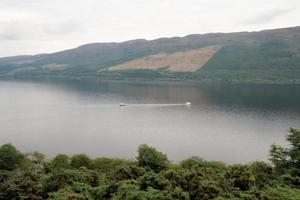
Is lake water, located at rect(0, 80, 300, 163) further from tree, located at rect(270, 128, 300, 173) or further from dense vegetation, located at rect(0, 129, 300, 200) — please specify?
dense vegetation, located at rect(0, 129, 300, 200)

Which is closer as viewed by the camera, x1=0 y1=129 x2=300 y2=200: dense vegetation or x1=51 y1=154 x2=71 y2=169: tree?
x1=0 y1=129 x2=300 y2=200: dense vegetation

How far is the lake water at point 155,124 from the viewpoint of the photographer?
62.6 metres

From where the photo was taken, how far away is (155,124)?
84.8 meters

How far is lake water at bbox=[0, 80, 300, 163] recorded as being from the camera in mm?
62562

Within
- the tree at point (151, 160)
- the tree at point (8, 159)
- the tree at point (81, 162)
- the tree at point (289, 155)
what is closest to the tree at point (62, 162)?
the tree at point (81, 162)

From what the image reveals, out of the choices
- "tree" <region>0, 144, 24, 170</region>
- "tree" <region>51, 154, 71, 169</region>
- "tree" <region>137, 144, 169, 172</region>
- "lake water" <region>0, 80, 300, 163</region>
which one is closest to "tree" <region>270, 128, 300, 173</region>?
"tree" <region>137, 144, 169, 172</region>

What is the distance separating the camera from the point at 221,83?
190m

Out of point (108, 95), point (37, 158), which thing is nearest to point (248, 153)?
point (37, 158)

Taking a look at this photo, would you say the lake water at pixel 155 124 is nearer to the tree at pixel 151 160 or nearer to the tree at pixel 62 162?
the tree at pixel 62 162

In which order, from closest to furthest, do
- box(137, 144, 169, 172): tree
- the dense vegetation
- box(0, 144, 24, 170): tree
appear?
the dense vegetation → box(137, 144, 169, 172): tree → box(0, 144, 24, 170): tree

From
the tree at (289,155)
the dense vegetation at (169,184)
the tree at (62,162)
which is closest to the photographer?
the dense vegetation at (169,184)

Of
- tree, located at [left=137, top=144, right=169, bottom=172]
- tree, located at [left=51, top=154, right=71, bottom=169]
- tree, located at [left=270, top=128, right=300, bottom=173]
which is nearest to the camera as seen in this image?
tree, located at [left=270, top=128, right=300, bottom=173]

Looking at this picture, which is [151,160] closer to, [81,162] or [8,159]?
[81,162]

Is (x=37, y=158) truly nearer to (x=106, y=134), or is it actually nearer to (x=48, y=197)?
(x=48, y=197)
